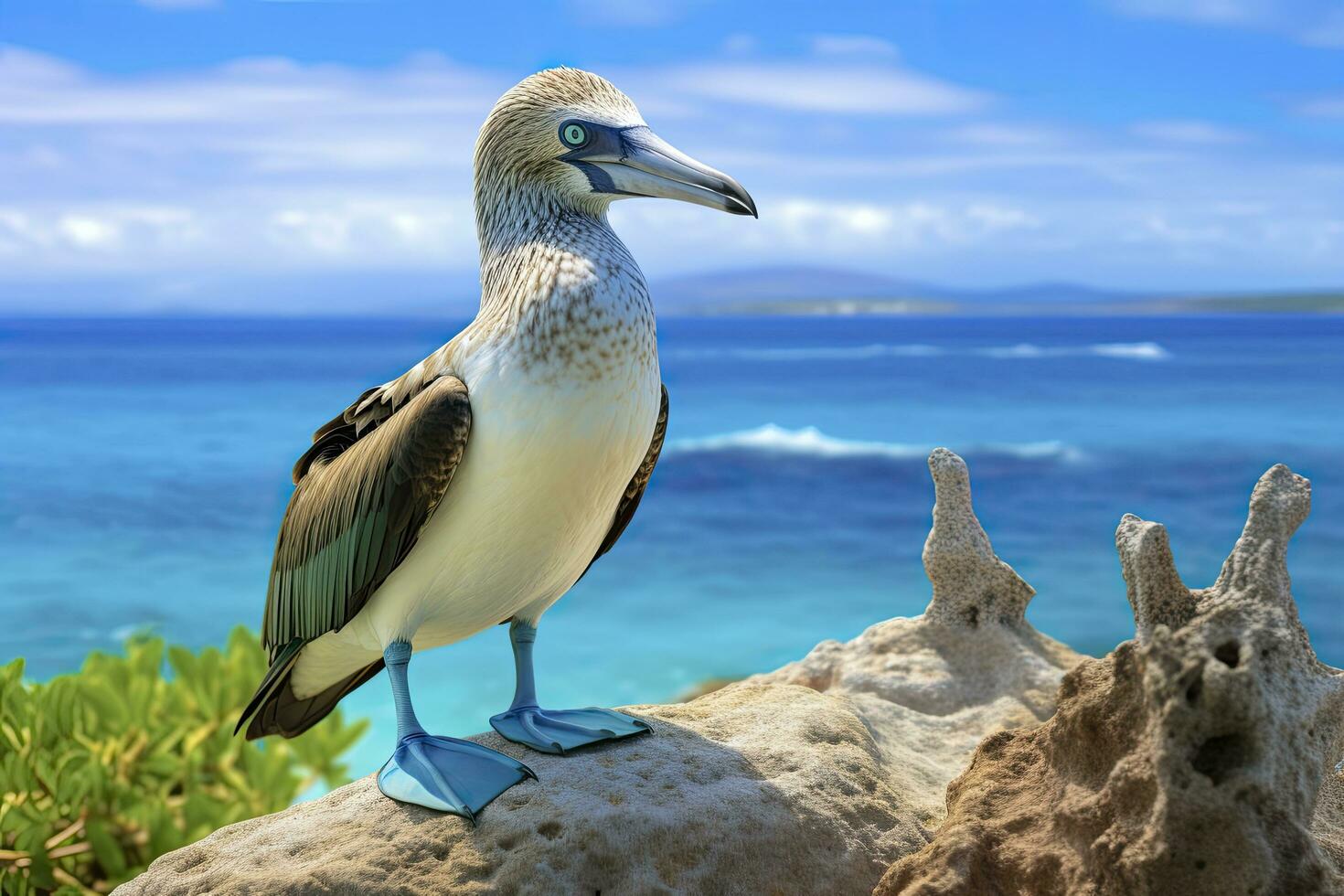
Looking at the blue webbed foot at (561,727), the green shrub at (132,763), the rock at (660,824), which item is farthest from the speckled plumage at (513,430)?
the green shrub at (132,763)

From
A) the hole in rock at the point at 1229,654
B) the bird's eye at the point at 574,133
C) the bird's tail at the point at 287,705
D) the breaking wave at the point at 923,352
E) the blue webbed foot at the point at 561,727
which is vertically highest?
the breaking wave at the point at 923,352

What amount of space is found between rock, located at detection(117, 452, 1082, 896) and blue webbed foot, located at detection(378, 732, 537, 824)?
0.05 meters

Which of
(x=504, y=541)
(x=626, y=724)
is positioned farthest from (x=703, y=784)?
(x=504, y=541)

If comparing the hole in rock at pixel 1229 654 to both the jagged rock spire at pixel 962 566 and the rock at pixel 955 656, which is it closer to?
the rock at pixel 955 656

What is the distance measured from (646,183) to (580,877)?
2.11m

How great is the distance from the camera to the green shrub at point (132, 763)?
5.51 m

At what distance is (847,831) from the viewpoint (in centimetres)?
393

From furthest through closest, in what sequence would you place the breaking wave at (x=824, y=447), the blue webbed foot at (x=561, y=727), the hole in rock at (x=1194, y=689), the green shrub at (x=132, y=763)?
the breaking wave at (x=824, y=447), the green shrub at (x=132, y=763), the blue webbed foot at (x=561, y=727), the hole in rock at (x=1194, y=689)

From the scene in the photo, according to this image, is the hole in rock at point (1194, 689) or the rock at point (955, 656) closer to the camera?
the hole in rock at point (1194, 689)

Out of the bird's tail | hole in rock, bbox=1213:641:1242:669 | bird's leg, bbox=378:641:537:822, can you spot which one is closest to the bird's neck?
bird's leg, bbox=378:641:537:822

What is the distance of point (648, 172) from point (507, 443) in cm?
99

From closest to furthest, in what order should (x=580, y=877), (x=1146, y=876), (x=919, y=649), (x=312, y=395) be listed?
(x=1146, y=876), (x=580, y=877), (x=919, y=649), (x=312, y=395)

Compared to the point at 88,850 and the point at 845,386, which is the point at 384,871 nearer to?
the point at 88,850

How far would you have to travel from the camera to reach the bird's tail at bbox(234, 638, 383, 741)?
14.6 feet
